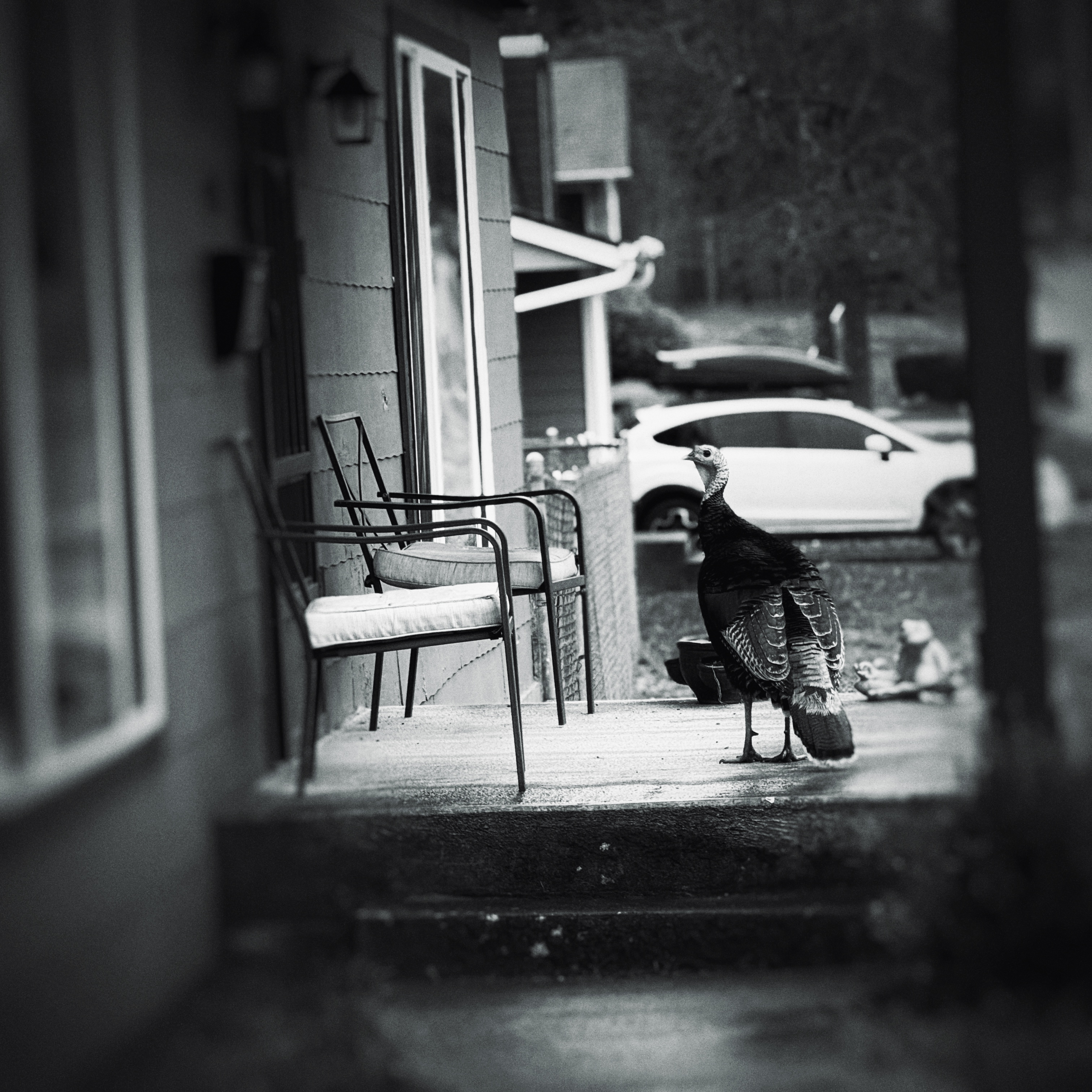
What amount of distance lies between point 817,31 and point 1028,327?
5.41 ft

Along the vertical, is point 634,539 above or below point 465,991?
above

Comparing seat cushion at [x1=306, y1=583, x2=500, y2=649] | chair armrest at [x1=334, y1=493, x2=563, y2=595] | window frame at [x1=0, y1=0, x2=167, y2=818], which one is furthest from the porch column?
window frame at [x1=0, y1=0, x2=167, y2=818]

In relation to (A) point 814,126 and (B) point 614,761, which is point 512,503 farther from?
(A) point 814,126

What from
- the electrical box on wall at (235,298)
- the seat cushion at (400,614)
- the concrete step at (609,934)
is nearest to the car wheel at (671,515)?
the seat cushion at (400,614)

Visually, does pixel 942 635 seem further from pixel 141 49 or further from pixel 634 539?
pixel 634 539

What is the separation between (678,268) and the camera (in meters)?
10.8

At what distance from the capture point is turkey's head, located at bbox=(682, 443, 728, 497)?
479 centimetres

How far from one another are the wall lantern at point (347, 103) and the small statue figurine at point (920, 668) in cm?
150

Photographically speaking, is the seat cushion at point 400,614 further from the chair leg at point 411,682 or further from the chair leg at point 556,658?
the chair leg at point 411,682

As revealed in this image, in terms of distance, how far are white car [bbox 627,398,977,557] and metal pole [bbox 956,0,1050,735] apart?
127 inches

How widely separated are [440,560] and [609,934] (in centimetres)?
141

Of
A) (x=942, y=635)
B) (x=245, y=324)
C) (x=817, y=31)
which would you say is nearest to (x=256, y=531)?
(x=245, y=324)

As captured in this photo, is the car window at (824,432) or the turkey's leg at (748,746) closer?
the turkey's leg at (748,746)

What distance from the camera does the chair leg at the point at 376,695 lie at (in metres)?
4.72
